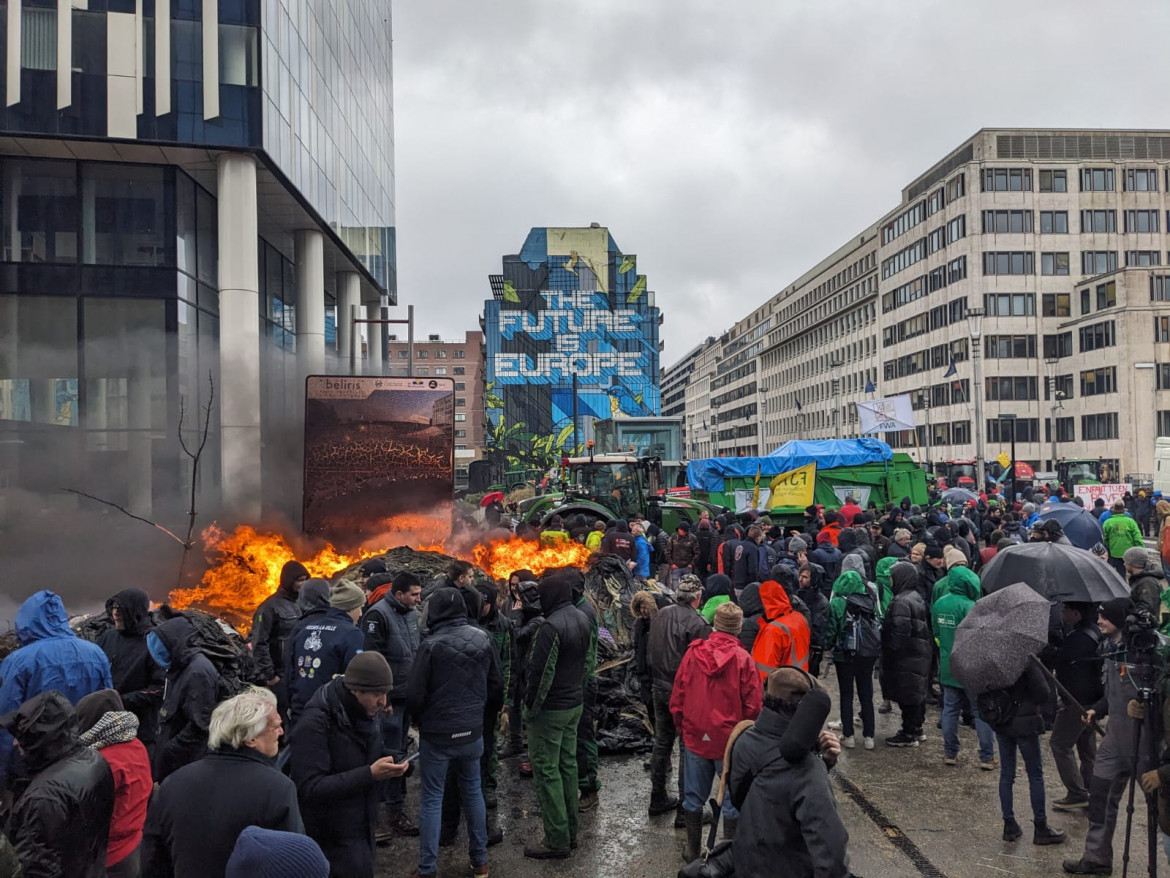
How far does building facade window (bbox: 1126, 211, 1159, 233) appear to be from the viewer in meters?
60.9

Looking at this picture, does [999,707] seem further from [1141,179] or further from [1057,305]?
[1141,179]

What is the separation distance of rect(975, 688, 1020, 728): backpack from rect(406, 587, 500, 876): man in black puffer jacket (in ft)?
11.3

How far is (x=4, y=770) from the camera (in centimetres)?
429

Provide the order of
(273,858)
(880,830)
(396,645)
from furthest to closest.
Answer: (396,645) < (880,830) < (273,858)

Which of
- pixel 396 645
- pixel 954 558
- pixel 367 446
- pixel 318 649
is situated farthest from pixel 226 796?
pixel 367 446

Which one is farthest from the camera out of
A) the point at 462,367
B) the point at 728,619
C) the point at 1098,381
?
the point at 462,367

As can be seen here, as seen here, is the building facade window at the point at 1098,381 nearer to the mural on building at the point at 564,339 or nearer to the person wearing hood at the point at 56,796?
the mural on building at the point at 564,339

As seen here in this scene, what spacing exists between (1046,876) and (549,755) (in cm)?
323

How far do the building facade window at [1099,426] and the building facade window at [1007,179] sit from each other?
17.3 m

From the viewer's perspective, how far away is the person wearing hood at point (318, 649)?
5383 mm

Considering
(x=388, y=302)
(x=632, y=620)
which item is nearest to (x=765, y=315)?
(x=388, y=302)

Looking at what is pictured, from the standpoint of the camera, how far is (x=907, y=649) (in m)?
7.83

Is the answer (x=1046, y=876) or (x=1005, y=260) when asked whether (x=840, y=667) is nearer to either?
(x=1046, y=876)

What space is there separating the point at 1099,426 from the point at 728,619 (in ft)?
195
